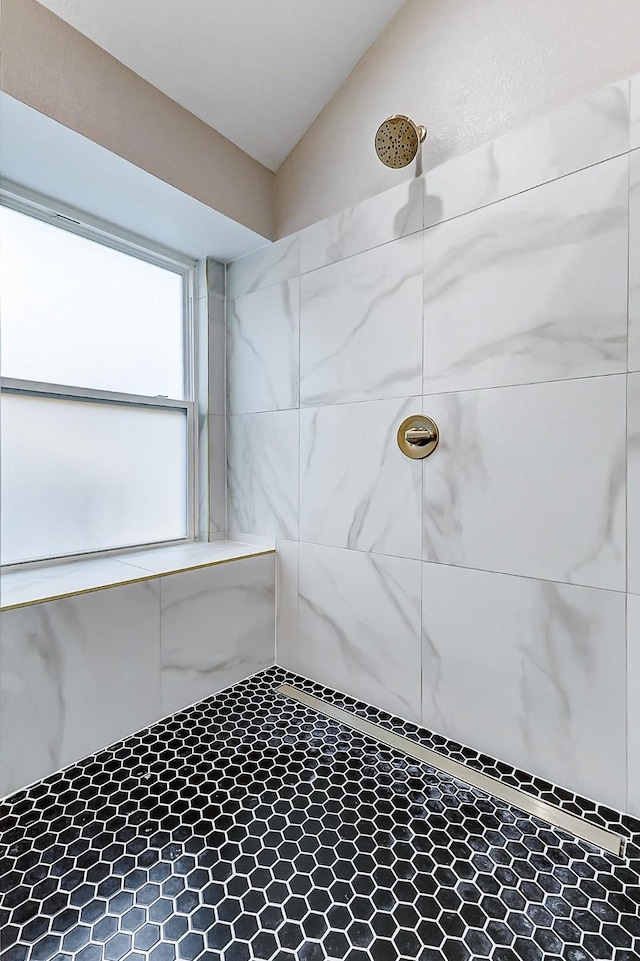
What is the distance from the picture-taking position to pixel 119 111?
133 cm

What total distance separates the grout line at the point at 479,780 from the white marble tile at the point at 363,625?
10cm

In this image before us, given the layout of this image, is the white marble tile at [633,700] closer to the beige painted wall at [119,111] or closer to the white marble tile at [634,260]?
the white marble tile at [634,260]

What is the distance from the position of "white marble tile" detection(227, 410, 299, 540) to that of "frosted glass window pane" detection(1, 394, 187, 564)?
0.65 ft

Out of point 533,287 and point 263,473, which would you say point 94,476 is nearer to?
point 263,473

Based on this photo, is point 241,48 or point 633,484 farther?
point 241,48

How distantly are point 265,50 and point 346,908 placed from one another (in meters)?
2.06

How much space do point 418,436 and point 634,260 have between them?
2.01ft

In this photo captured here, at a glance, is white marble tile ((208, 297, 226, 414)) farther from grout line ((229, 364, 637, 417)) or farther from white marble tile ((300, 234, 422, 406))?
white marble tile ((300, 234, 422, 406))

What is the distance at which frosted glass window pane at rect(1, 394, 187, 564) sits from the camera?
3.51 feet

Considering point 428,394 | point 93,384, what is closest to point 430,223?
point 428,394

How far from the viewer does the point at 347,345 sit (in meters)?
1.55

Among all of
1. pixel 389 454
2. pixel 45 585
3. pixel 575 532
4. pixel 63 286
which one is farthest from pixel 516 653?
pixel 63 286

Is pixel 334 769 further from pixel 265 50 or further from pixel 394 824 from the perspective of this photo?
pixel 265 50

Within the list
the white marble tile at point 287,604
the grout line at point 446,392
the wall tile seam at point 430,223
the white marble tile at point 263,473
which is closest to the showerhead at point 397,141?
the wall tile seam at point 430,223
